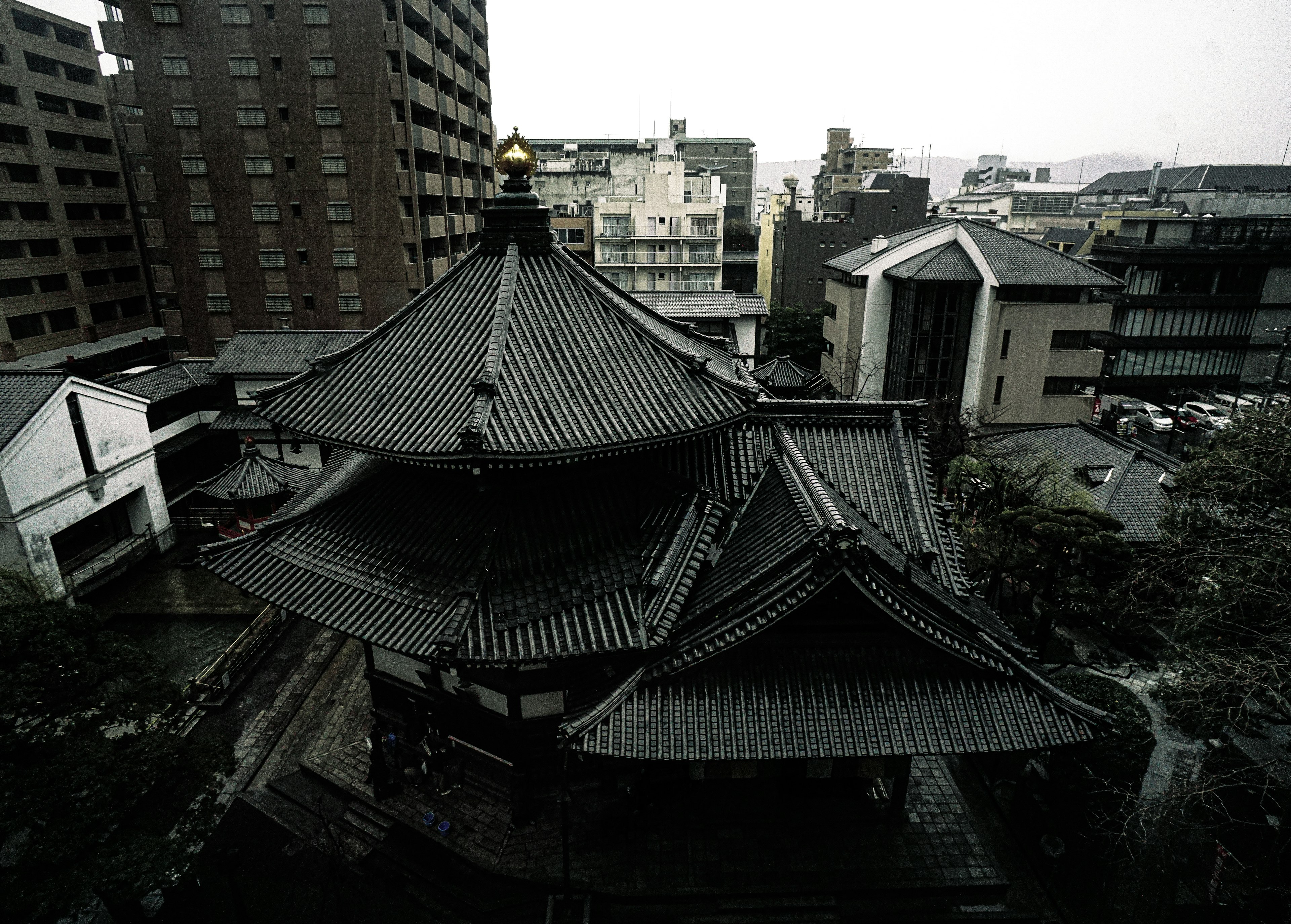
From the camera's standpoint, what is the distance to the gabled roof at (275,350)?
43906 mm

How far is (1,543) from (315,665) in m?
15.3

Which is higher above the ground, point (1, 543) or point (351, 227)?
point (351, 227)

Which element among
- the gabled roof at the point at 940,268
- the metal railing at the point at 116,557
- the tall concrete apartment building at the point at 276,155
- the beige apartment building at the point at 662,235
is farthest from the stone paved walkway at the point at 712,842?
the beige apartment building at the point at 662,235

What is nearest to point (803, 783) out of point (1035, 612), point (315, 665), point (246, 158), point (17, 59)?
point (1035, 612)

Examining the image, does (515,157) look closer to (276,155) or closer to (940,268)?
(940,268)

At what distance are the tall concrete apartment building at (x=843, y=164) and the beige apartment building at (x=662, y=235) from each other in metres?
51.5

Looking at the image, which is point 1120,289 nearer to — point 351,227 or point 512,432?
point 512,432

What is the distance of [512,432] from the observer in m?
14.2

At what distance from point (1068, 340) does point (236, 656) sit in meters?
53.7

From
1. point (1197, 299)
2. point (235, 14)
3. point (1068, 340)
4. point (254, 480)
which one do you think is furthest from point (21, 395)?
point (1197, 299)

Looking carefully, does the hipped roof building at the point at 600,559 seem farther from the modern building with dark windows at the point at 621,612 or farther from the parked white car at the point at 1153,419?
the parked white car at the point at 1153,419

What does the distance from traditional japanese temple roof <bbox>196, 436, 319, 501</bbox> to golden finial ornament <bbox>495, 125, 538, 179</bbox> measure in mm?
23513

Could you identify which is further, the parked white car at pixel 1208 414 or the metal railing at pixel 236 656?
the parked white car at pixel 1208 414

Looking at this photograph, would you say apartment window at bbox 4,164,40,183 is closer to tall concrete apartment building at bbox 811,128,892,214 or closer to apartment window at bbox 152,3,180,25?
apartment window at bbox 152,3,180,25
